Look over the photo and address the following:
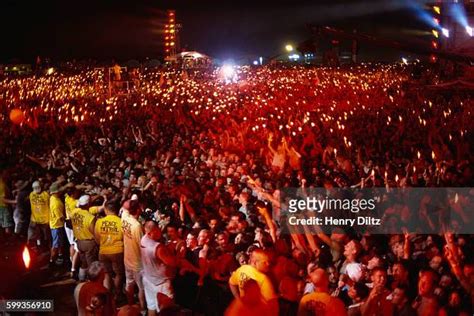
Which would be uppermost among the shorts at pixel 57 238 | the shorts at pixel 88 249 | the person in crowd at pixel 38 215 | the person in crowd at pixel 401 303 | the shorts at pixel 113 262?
the person in crowd at pixel 38 215

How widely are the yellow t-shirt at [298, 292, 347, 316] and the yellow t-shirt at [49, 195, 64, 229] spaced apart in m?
4.28

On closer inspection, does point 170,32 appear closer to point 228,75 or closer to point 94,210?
point 228,75

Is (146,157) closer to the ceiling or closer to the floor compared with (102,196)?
closer to the ceiling

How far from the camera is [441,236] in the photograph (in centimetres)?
614

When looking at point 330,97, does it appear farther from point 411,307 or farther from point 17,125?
point 411,307

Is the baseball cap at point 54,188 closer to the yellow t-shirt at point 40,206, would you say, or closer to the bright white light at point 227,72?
the yellow t-shirt at point 40,206

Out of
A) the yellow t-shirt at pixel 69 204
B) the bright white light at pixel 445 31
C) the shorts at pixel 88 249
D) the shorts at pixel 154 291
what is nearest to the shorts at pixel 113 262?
the shorts at pixel 88 249

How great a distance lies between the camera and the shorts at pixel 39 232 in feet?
25.9

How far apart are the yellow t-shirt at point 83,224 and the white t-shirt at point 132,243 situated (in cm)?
76

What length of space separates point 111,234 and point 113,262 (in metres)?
0.33

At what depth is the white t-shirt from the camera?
6.01m

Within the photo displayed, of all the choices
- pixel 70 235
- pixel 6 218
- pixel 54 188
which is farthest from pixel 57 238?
pixel 6 218

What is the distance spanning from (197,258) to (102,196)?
2604 millimetres

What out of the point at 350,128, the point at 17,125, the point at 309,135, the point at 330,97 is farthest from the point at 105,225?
the point at 330,97
